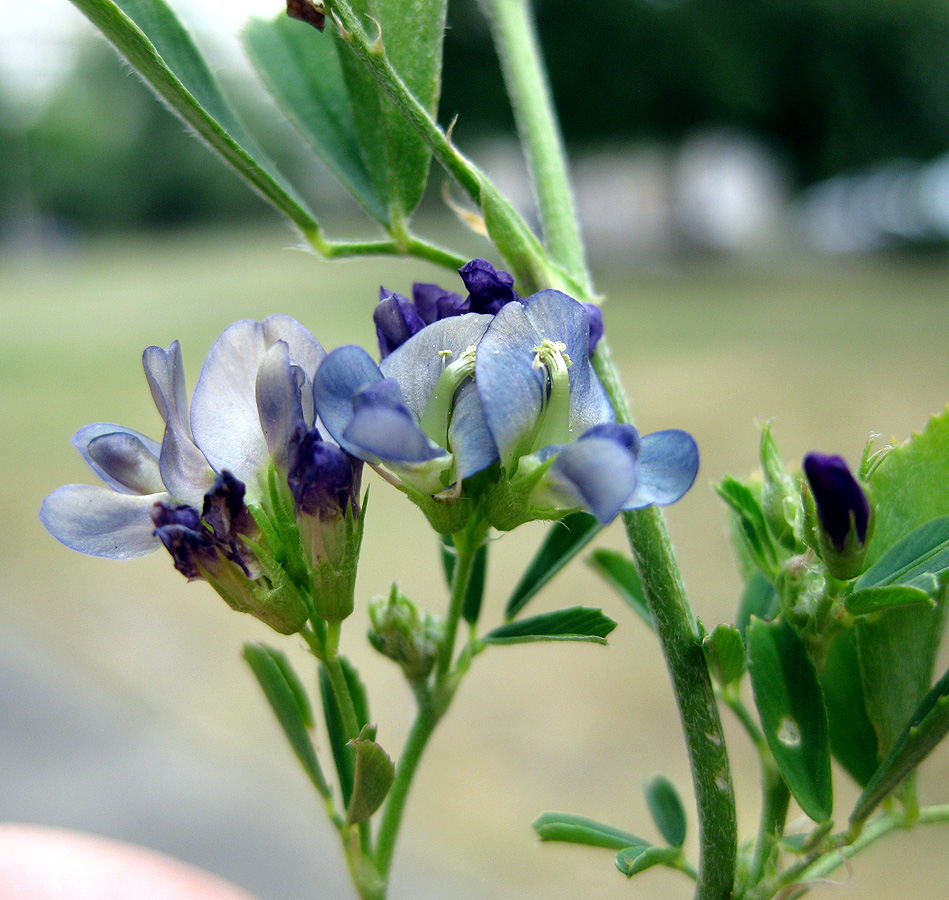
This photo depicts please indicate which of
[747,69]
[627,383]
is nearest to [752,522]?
[627,383]

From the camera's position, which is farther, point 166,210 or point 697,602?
point 166,210

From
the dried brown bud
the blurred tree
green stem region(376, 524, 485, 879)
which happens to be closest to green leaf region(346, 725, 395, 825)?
green stem region(376, 524, 485, 879)

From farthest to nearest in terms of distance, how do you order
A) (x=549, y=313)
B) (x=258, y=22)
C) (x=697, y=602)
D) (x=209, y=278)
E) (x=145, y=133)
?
(x=145, y=133)
(x=209, y=278)
(x=697, y=602)
(x=258, y=22)
(x=549, y=313)

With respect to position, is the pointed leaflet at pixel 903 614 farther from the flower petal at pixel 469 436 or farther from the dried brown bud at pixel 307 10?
the dried brown bud at pixel 307 10

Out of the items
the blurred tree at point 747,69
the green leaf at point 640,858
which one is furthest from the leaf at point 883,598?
the blurred tree at point 747,69

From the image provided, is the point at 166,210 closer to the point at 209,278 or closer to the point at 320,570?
the point at 209,278

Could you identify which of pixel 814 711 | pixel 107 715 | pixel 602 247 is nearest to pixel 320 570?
pixel 814 711

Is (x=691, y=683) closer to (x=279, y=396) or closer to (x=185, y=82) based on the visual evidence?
(x=279, y=396)
